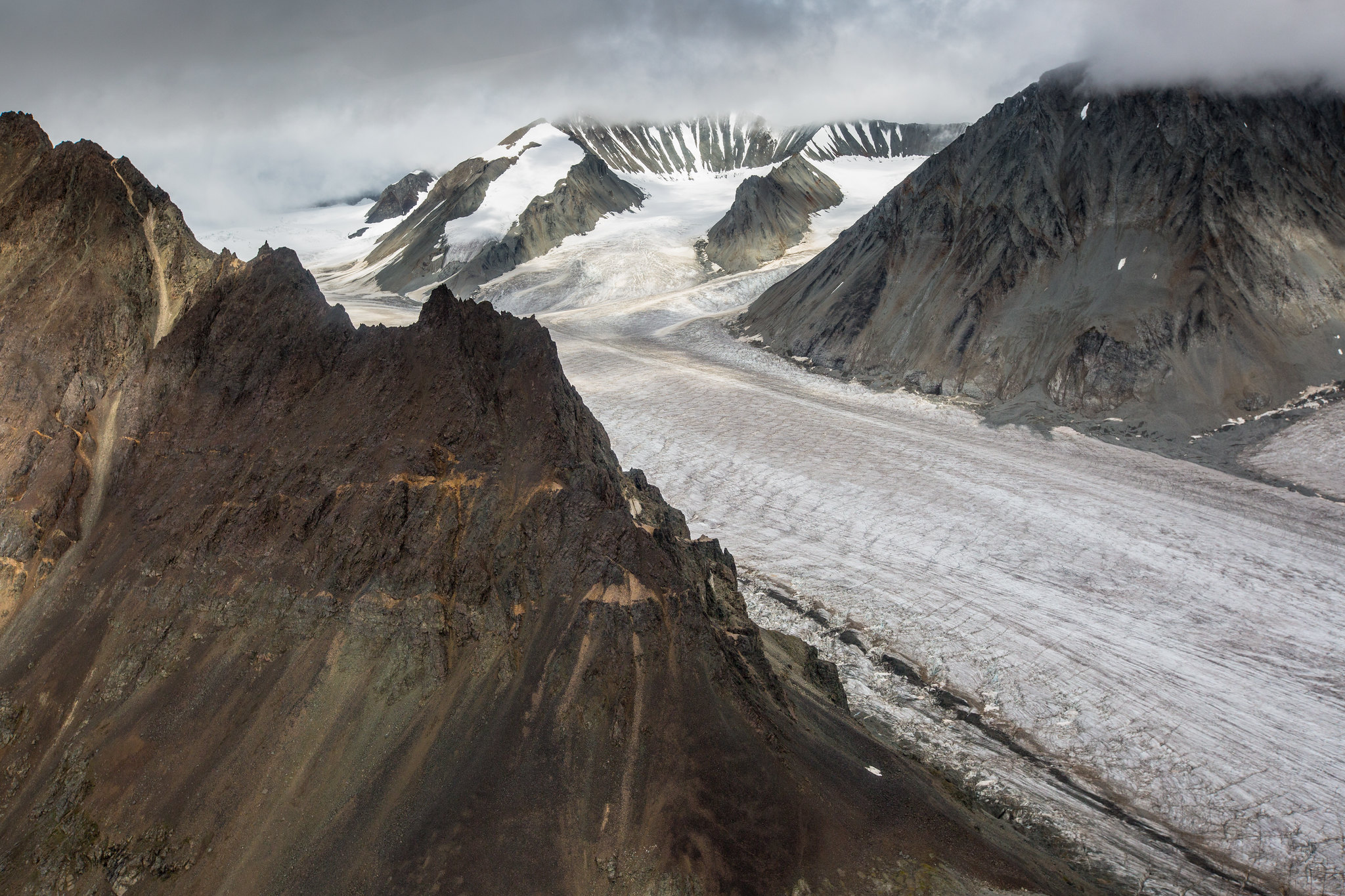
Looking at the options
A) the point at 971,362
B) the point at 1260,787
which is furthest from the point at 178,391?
the point at 971,362

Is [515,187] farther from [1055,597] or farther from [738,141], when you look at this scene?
[1055,597]

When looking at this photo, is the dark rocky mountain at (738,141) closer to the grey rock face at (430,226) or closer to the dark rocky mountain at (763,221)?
the grey rock face at (430,226)

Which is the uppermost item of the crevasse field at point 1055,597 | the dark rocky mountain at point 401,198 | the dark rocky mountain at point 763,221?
the dark rocky mountain at point 401,198

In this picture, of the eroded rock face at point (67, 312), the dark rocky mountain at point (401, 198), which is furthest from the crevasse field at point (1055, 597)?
the dark rocky mountain at point (401, 198)

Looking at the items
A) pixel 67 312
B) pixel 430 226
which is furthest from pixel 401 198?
pixel 67 312

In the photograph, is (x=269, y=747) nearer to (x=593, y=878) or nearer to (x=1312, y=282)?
(x=593, y=878)

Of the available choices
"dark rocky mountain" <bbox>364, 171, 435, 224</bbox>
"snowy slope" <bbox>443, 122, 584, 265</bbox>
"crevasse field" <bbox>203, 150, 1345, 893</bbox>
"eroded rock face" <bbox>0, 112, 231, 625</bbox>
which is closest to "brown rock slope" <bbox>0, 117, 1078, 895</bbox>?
"eroded rock face" <bbox>0, 112, 231, 625</bbox>

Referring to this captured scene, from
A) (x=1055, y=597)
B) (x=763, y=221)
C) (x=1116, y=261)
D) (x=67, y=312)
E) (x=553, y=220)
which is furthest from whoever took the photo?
(x=553, y=220)
